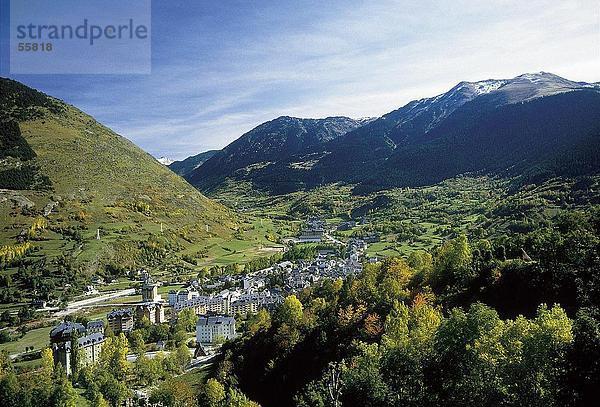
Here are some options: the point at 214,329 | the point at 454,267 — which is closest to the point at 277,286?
the point at 214,329

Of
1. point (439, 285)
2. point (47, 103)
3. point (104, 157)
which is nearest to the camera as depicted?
point (439, 285)

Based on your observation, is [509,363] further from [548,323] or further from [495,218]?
[495,218]

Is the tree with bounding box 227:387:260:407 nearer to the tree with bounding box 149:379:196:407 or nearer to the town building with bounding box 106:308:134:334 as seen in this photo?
the tree with bounding box 149:379:196:407

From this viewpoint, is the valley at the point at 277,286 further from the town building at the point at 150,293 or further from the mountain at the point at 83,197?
the mountain at the point at 83,197

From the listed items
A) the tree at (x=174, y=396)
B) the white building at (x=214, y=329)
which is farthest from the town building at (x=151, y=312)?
the tree at (x=174, y=396)

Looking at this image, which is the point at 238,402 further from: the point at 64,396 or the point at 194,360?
the point at 194,360

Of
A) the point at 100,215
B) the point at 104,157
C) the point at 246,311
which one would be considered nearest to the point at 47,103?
the point at 104,157
